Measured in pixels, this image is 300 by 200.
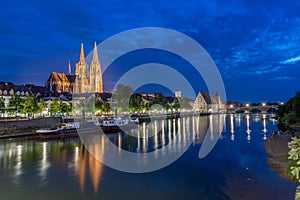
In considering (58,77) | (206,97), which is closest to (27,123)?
(58,77)

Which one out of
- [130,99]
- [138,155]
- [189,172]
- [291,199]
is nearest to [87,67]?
[130,99]

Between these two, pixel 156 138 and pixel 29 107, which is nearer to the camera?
pixel 156 138

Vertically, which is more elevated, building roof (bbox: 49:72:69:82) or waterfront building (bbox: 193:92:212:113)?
building roof (bbox: 49:72:69:82)

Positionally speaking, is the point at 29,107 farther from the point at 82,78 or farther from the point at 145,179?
the point at 82,78

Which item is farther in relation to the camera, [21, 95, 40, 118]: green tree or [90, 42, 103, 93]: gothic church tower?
[90, 42, 103, 93]: gothic church tower

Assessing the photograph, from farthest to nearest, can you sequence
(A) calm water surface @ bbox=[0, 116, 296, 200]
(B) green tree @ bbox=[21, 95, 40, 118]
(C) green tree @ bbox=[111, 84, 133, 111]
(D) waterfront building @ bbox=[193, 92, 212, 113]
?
(D) waterfront building @ bbox=[193, 92, 212, 113]
(C) green tree @ bbox=[111, 84, 133, 111]
(B) green tree @ bbox=[21, 95, 40, 118]
(A) calm water surface @ bbox=[0, 116, 296, 200]

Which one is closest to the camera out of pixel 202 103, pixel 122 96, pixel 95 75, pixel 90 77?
pixel 122 96

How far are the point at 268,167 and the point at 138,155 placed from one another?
49.3 feet

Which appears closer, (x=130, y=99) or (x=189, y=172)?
(x=189, y=172)

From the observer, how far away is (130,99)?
9269 cm

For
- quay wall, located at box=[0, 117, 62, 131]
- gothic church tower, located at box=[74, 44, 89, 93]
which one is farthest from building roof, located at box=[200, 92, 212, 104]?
quay wall, located at box=[0, 117, 62, 131]

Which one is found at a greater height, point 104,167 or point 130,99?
point 130,99

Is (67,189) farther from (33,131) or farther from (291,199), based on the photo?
(33,131)

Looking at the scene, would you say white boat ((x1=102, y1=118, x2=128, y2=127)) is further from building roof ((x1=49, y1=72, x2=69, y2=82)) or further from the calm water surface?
building roof ((x1=49, y1=72, x2=69, y2=82))
